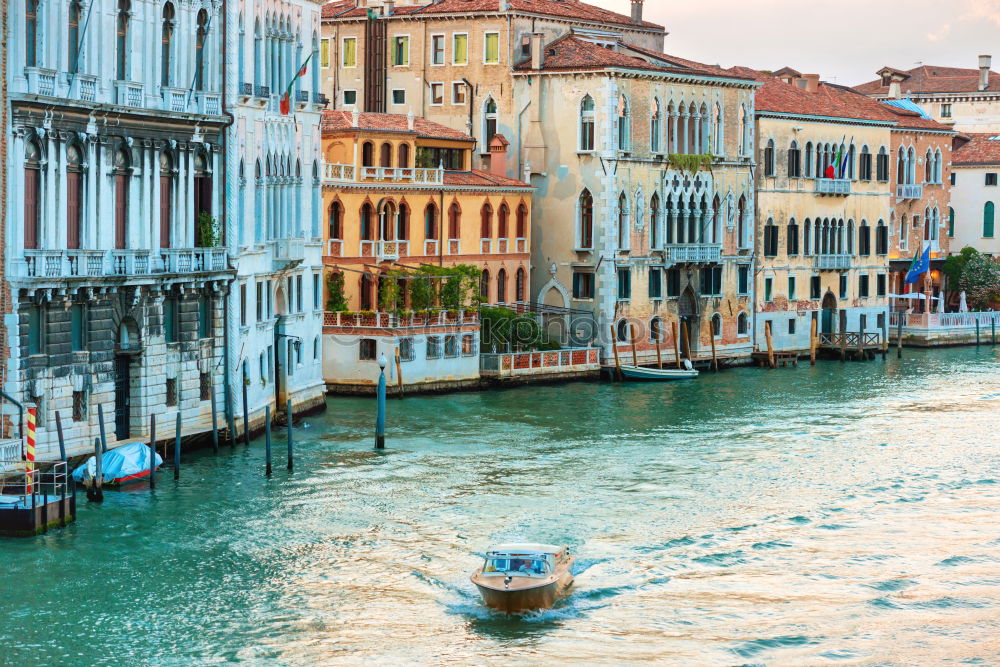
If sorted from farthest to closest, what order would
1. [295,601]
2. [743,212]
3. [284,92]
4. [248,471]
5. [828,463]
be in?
[743,212], [284,92], [828,463], [248,471], [295,601]

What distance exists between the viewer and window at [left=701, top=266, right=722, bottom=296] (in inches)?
2276

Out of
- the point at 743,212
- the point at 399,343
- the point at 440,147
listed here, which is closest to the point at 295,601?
the point at 399,343

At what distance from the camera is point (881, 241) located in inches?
2596

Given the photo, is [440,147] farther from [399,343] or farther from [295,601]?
[295,601]

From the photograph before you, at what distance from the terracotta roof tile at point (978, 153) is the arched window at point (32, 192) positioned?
48.6 metres

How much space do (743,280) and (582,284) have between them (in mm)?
6897

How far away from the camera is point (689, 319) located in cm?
5725

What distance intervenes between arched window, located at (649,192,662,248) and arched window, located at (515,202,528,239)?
12.3 feet

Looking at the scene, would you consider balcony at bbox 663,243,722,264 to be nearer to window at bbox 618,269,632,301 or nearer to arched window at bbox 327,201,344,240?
window at bbox 618,269,632,301

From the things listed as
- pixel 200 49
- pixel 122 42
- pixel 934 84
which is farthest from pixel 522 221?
pixel 934 84

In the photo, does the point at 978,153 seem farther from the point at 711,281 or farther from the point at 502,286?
the point at 502,286

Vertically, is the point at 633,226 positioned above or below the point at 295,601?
above

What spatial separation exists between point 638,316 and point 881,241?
14249 millimetres

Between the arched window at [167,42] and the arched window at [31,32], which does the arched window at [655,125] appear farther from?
the arched window at [31,32]
